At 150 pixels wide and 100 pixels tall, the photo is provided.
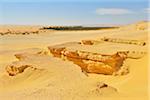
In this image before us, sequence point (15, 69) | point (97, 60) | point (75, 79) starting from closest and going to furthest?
point (75, 79)
point (15, 69)
point (97, 60)

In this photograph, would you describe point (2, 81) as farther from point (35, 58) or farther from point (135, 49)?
point (135, 49)

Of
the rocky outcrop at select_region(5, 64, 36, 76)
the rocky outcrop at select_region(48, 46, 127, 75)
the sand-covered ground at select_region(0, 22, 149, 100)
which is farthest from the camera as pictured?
the rocky outcrop at select_region(48, 46, 127, 75)

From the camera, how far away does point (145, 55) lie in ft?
24.0

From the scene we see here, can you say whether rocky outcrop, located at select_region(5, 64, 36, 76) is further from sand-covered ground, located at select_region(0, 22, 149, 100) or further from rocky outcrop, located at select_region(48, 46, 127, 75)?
rocky outcrop, located at select_region(48, 46, 127, 75)

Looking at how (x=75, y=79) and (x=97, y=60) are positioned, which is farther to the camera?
(x=97, y=60)

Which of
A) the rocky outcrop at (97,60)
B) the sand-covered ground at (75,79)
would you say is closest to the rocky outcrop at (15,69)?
the sand-covered ground at (75,79)

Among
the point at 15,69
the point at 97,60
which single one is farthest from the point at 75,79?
the point at 15,69

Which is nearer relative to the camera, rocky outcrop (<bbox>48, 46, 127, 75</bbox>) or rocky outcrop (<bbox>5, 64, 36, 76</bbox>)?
rocky outcrop (<bbox>5, 64, 36, 76</bbox>)

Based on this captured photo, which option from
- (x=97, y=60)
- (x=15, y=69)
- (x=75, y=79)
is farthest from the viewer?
(x=97, y=60)

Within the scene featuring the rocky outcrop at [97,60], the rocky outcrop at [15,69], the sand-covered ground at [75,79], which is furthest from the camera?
the rocky outcrop at [97,60]

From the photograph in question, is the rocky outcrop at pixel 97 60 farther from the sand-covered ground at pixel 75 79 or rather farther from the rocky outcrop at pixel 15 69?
the rocky outcrop at pixel 15 69

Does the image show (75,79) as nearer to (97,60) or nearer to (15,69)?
(97,60)

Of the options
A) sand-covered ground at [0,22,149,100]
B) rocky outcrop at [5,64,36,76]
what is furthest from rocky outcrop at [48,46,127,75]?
rocky outcrop at [5,64,36,76]

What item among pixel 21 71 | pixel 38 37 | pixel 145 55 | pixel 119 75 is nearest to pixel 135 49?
pixel 145 55
